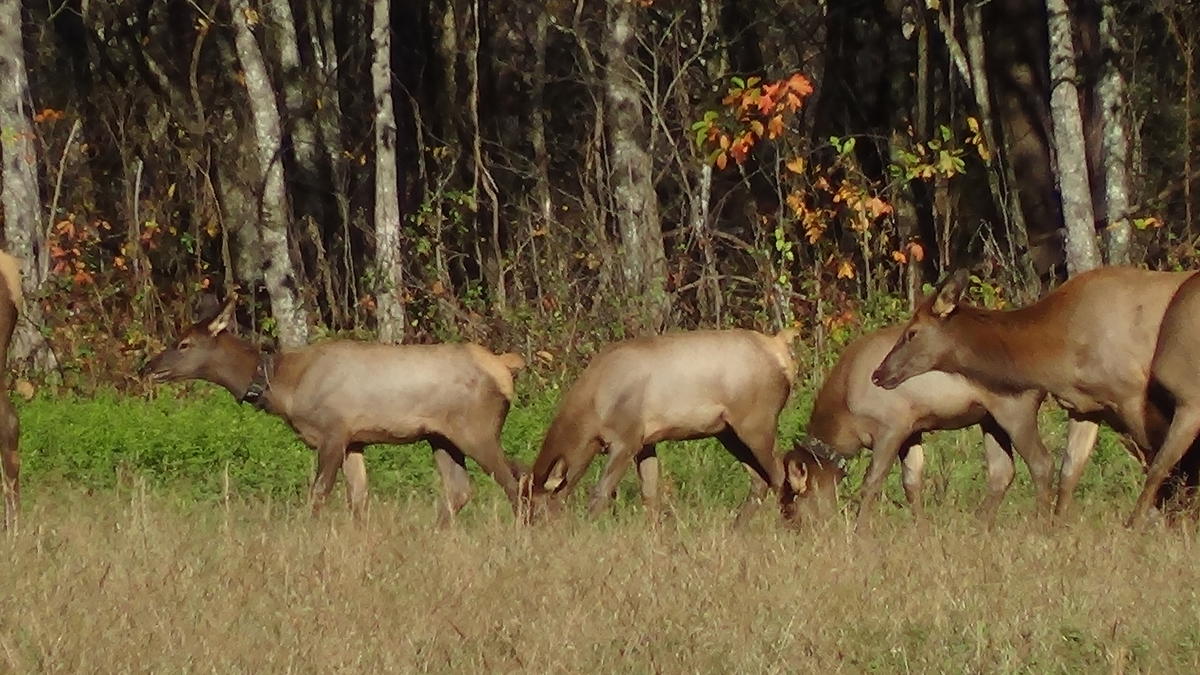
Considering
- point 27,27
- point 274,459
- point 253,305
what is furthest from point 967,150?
point 27,27

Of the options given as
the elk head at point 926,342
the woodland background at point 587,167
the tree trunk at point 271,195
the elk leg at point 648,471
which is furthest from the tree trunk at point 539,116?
the elk head at point 926,342

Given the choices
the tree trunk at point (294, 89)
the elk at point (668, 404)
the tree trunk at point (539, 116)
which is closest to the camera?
the elk at point (668, 404)

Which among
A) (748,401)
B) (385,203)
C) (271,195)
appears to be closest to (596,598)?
(748,401)

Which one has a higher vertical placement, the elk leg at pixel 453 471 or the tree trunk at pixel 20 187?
the tree trunk at pixel 20 187

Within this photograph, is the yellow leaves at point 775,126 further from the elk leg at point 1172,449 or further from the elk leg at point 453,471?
the elk leg at point 1172,449

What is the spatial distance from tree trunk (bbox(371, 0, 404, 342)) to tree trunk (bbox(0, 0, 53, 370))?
3.03m

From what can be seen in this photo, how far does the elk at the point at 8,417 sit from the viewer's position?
38.9ft

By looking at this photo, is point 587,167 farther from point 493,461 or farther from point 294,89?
point 493,461

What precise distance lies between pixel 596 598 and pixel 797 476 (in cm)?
397

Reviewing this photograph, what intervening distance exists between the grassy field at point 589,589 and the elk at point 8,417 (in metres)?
0.19

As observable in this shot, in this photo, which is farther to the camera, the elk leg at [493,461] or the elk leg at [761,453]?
the elk leg at [493,461]

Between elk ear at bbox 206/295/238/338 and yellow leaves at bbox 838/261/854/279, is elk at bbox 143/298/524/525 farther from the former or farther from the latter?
yellow leaves at bbox 838/261/854/279

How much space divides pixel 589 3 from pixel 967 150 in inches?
305

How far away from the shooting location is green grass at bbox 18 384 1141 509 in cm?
1315
